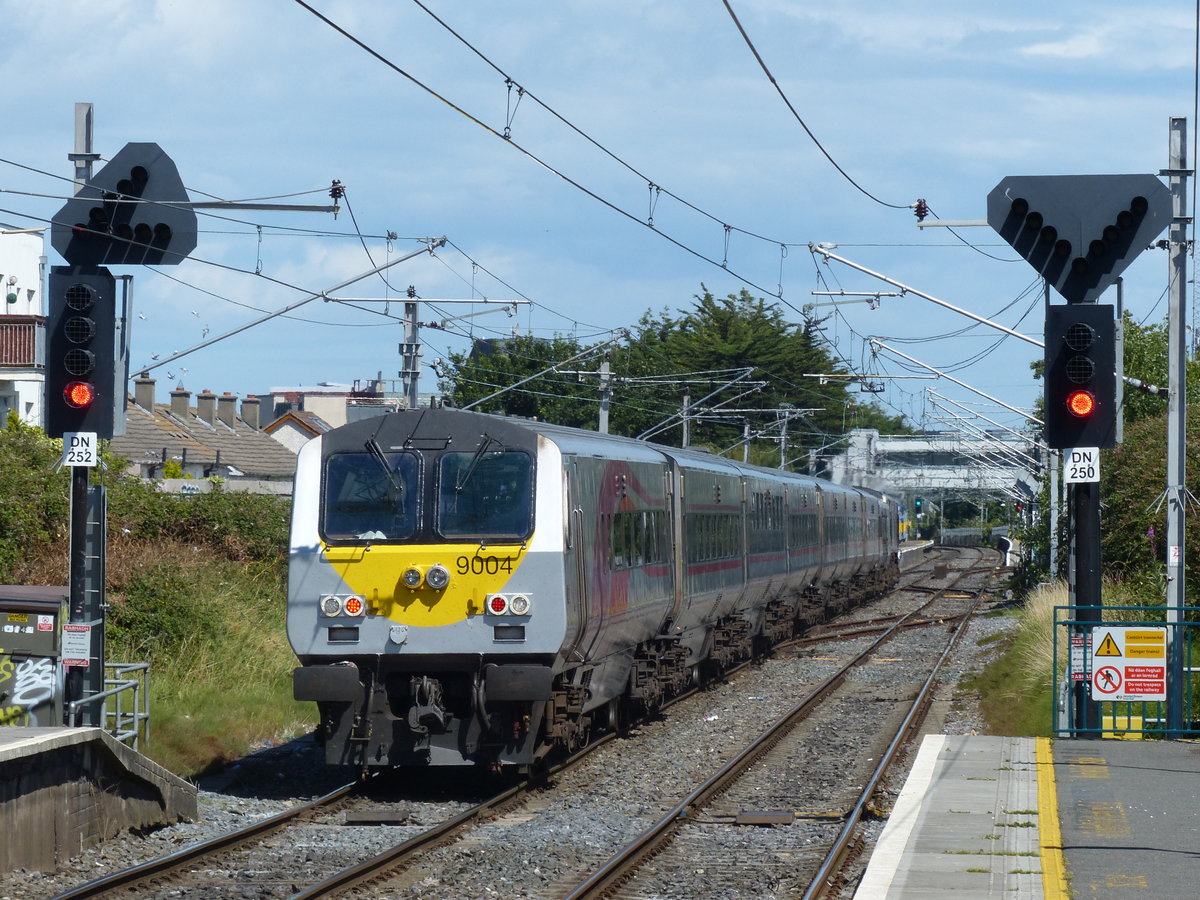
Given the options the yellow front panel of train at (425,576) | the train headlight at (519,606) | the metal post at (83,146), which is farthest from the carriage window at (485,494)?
the metal post at (83,146)

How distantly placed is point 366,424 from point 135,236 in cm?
244

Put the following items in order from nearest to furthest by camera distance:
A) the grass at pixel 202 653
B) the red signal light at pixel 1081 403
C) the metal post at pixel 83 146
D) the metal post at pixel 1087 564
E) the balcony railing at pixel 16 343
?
1. the metal post at pixel 83 146
2. the red signal light at pixel 1081 403
3. the metal post at pixel 1087 564
4. the grass at pixel 202 653
5. the balcony railing at pixel 16 343

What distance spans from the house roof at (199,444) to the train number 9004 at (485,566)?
1410 inches

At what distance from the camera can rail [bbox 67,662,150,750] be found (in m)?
12.3

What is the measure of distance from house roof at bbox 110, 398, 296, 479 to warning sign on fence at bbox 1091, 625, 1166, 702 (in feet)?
122

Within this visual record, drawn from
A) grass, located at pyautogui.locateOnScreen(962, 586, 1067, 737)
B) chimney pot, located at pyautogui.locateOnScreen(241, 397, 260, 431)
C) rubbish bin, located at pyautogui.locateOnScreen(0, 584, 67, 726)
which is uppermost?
chimney pot, located at pyautogui.locateOnScreen(241, 397, 260, 431)

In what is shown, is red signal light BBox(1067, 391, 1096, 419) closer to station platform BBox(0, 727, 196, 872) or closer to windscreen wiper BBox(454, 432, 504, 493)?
windscreen wiper BBox(454, 432, 504, 493)

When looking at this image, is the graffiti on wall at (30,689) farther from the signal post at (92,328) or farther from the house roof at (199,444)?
the house roof at (199,444)

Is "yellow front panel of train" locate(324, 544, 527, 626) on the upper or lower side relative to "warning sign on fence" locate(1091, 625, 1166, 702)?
upper

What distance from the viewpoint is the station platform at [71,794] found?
9.69 meters

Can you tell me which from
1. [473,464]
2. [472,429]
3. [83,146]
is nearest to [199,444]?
[83,146]

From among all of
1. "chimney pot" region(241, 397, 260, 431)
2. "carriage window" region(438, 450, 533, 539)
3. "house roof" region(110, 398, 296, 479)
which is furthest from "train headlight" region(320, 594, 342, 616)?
"chimney pot" region(241, 397, 260, 431)

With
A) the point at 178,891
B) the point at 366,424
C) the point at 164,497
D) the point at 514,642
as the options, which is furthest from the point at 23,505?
the point at 178,891

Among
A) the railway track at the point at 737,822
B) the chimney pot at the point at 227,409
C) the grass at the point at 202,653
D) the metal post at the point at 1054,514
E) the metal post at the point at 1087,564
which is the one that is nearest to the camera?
the railway track at the point at 737,822
